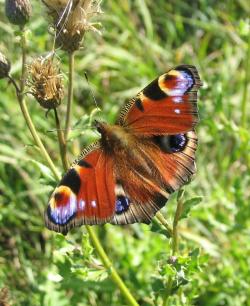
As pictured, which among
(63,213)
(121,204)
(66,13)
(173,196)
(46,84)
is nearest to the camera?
(63,213)

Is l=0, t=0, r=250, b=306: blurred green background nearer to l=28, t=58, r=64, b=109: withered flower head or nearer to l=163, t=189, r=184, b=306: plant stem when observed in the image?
l=163, t=189, r=184, b=306: plant stem

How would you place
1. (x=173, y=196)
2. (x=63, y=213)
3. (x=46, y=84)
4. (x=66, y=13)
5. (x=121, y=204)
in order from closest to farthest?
(x=63, y=213), (x=121, y=204), (x=46, y=84), (x=66, y=13), (x=173, y=196)

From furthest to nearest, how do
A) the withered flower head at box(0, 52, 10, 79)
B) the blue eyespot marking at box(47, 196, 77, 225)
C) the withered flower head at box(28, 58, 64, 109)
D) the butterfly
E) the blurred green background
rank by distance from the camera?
the blurred green background → the withered flower head at box(0, 52, 10, 79) → the withered flower head at box(28, 58, 64, 109) → the butterfly → the blue eyespot marking at box(47, 196, 77, 225)

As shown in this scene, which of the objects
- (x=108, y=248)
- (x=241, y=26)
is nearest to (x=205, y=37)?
(x=241, y=26)

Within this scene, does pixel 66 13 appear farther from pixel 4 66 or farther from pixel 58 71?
pixel 4 66

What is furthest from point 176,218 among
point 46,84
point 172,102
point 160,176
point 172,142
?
point 46,84

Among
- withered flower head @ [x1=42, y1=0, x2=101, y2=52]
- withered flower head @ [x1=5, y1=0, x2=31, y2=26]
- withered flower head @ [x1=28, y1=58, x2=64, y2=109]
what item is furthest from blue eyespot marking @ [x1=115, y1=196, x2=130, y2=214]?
withered flower head @ [x1=5, y1=0, x2=31, y2=26]

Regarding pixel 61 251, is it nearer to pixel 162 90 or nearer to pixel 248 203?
pixel 162 90

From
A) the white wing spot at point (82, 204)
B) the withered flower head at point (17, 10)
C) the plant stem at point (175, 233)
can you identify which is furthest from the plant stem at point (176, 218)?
the withered flower head at point (17, 10)
